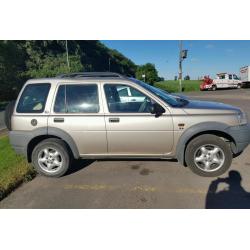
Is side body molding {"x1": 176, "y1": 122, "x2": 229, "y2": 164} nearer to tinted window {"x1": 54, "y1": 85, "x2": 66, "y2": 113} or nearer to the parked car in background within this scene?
tinted window {"x1": 54, "y1": 85, "x2": 66, "y2": 113}

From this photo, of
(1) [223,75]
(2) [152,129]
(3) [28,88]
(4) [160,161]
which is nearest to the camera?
(2) [152,129]

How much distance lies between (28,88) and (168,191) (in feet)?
10.3

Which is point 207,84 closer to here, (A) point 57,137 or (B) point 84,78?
(B) point 84,78

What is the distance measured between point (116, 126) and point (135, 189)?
1.12m

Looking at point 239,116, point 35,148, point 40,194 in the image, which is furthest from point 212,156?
point 35,148

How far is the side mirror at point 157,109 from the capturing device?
3768 millimetres

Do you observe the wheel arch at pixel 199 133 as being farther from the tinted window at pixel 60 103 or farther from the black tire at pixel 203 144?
the tinted window at pixel 60 103

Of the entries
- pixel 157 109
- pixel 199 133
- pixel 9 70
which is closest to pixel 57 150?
pixel 157 109

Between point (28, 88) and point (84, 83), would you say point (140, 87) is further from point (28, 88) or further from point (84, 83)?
point (28, 88)

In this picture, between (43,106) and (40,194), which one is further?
(43,106)

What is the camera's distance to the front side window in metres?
3.92

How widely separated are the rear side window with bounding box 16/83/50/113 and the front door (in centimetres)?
116

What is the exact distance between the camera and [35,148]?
4.15 metres

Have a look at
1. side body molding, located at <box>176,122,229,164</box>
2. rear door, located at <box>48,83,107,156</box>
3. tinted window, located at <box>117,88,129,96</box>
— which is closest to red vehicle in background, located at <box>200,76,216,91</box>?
side body molding, located at <box>176,122,229,164</box>
